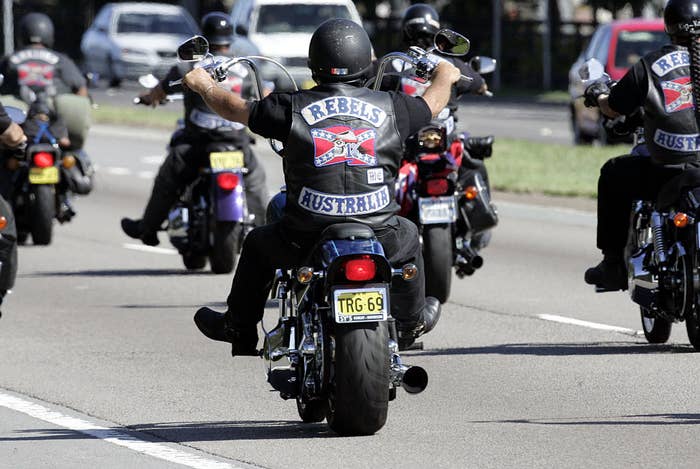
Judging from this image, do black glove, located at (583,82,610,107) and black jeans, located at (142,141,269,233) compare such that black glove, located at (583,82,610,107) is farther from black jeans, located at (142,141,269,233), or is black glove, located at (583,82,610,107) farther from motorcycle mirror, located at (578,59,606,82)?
black jeans, located at (142,141,269,233)

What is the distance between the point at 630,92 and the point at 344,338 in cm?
293

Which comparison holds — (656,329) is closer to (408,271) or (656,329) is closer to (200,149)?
(408,271)

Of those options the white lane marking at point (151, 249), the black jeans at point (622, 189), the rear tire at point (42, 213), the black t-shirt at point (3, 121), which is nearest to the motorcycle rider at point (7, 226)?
the black t-shirt at point (3, 121)

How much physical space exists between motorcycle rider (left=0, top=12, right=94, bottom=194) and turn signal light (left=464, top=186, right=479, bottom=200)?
4607mm

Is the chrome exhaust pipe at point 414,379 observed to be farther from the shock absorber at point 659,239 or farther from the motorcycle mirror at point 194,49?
the shock absorber at point 659,239

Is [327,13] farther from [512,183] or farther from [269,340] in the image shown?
[269,340]

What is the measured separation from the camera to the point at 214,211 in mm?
13469

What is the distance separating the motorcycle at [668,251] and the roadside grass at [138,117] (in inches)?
774

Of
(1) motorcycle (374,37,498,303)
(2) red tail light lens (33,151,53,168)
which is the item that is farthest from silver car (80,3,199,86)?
(1) motorcycle (374,37,498,303)

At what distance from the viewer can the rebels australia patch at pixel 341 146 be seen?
25.3ft

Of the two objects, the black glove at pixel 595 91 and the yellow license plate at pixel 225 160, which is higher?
the black glove at pixel 595 91

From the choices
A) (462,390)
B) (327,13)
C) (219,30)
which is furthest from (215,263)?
(327,13)

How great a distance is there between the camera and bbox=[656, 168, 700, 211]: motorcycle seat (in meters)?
9.64

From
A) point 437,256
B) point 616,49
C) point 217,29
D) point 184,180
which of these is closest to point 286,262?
point 437,256
